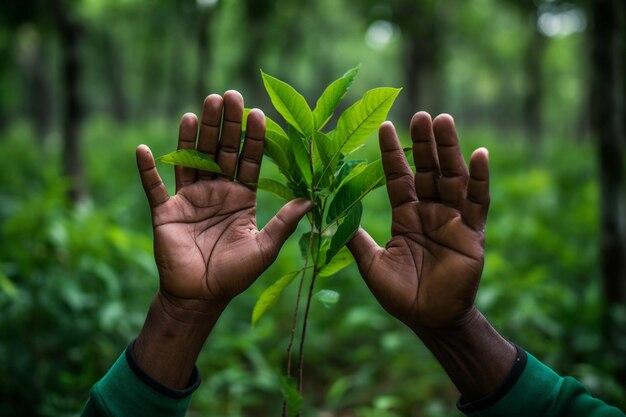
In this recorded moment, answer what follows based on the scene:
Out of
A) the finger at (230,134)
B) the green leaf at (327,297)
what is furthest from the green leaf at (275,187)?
the green leaf at (327,297)

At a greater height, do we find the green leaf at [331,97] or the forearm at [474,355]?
the green leaf at [331,97]

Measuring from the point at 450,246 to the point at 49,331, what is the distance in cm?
281

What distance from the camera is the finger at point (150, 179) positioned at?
1679mm

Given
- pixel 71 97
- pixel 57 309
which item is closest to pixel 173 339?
pixel 57 309

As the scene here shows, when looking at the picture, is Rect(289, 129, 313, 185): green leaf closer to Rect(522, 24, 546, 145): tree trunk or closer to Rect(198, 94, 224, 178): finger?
Rect(198, 94, 224, 178): finger

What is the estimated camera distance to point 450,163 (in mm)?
1568

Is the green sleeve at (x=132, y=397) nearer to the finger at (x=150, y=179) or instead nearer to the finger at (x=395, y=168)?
the finger at (x=150, y=179)

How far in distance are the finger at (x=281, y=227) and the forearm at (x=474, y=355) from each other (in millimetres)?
508

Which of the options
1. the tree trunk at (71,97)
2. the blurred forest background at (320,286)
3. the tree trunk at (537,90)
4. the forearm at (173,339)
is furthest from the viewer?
the tree trunk at (537,90)

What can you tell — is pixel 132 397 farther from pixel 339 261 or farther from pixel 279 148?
pixel 279 148

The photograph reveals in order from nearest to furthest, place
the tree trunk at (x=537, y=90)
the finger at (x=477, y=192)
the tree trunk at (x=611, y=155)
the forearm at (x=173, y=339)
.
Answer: the finger at (x=477, y=192)
the forearm at (x=173, y=339)
the tree trunk at (x=611, y=155)
the tree trunk at (x=537, y=90)

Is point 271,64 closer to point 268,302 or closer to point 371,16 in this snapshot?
point 371,16

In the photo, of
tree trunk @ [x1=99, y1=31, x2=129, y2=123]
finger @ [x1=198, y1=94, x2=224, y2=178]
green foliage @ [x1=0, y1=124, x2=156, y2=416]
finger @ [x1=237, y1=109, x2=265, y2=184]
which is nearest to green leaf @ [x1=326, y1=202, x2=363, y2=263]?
finger @ [x1=237, y1=109, x2=265, y2=184]

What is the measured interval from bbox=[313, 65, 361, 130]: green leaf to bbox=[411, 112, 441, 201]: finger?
0.22 meters
